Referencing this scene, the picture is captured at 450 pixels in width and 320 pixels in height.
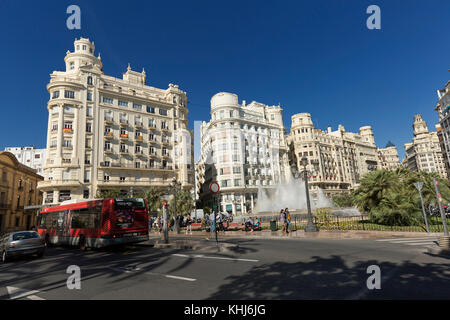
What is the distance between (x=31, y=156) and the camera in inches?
3386

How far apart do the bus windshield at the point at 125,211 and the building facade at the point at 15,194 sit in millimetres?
34191

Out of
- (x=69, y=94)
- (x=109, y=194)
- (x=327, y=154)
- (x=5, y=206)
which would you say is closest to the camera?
(x=5, y=206)

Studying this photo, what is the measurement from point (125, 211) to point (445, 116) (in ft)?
305

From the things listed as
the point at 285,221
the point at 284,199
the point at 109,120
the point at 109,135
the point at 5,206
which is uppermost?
the point at 109,120

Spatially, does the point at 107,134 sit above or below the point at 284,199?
above

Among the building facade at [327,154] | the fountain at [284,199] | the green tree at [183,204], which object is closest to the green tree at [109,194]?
the green tree at [183,204]

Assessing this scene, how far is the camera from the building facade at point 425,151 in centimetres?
12794

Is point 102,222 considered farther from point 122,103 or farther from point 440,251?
point 122,103

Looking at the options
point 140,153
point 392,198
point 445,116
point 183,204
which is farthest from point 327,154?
point 392,198

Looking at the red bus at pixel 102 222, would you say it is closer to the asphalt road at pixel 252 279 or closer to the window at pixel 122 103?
the asphalt road at pixel 252 279

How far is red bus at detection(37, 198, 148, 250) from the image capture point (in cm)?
1277

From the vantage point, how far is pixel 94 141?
47.1 metres

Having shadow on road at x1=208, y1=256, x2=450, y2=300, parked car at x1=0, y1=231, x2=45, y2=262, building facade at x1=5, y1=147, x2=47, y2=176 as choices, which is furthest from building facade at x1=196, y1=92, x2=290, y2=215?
building facade at x1=5, y1=147, x2=47, y2=176
